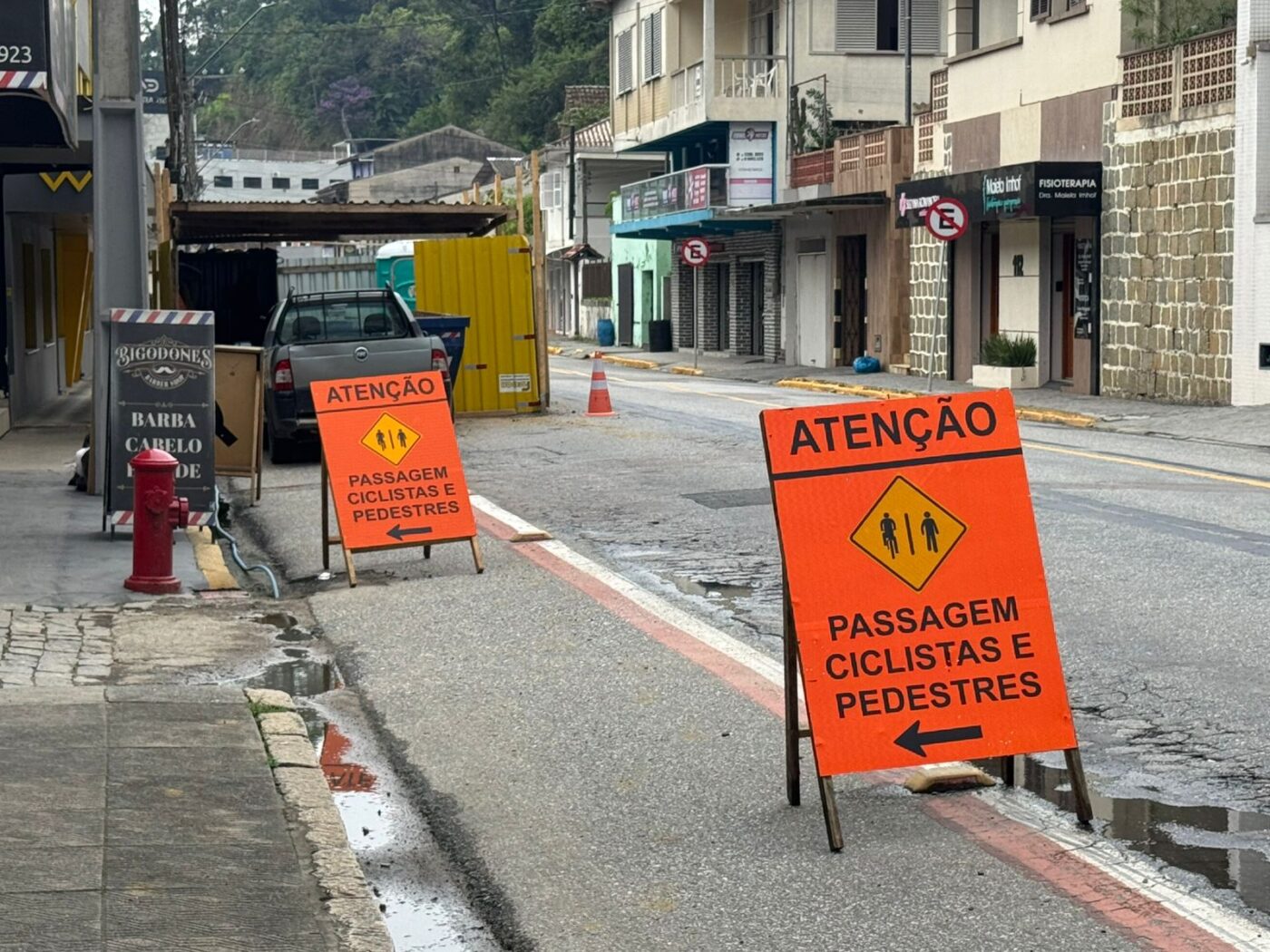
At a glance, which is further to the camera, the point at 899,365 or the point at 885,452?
the point at 899,365

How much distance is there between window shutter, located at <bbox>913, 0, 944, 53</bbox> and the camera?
1708 inches

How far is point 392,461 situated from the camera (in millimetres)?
11297

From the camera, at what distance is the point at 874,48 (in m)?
43.3

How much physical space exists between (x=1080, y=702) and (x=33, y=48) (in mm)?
7186

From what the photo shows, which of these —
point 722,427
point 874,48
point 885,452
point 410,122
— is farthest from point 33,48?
point 410,122

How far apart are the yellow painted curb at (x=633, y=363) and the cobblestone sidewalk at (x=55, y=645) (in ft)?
112

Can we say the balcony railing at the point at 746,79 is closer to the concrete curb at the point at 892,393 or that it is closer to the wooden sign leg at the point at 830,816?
the concrete curb at the point at 892,393

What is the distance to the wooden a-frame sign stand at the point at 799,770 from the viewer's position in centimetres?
559

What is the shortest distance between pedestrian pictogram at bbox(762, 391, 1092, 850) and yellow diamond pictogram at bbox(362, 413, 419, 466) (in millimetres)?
5663

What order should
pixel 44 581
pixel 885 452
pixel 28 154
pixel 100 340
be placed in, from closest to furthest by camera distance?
pixel 885 452 → pixel 44 581 → pixel 100 340 → pixel 28 154

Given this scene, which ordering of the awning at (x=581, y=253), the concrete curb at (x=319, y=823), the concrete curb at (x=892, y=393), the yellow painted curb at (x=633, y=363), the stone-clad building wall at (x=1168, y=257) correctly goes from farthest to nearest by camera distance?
the awning at (x=581, y=253), the yellow painted curb at (x=633, y=363), the stone-clad building wall at (x=1168, y=257), the concrete curb at (x=892, y=393), the concrete curb at (x=319, y=823)

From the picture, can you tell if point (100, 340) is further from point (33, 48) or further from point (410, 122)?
point (410, 122)

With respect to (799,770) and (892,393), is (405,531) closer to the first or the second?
(799,770)

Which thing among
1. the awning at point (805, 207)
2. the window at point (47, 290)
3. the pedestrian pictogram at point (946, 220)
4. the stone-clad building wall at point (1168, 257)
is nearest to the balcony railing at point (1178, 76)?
the stone-clad building wall at point (1168, 257)
